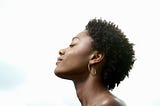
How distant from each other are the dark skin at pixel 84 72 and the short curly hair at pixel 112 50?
86 millimetres

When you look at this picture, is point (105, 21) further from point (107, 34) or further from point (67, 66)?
point (67, 66)

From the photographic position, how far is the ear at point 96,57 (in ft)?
23.2

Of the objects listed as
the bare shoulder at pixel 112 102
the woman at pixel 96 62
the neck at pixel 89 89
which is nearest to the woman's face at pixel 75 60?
the woman at pixel 96 62

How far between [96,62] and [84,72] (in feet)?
0.63

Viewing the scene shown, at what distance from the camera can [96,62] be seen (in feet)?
23.2

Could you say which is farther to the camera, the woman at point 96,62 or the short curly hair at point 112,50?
the short curly hair at point 112,50

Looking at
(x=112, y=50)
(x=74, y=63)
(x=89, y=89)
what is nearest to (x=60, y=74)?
(x=74, y=63)

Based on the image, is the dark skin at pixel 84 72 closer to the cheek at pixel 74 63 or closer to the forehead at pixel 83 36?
the cheek at pixel 74 63

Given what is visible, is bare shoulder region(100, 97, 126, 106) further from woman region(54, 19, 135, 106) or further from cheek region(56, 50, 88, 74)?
cheek region(56, 50, 88, 74)

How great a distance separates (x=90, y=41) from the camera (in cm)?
719

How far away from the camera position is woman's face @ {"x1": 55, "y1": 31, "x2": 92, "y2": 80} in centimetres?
702

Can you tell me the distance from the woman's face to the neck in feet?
0.36

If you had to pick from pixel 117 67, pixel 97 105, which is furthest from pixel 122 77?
pixel 97 105

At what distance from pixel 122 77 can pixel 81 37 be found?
0.71 m
